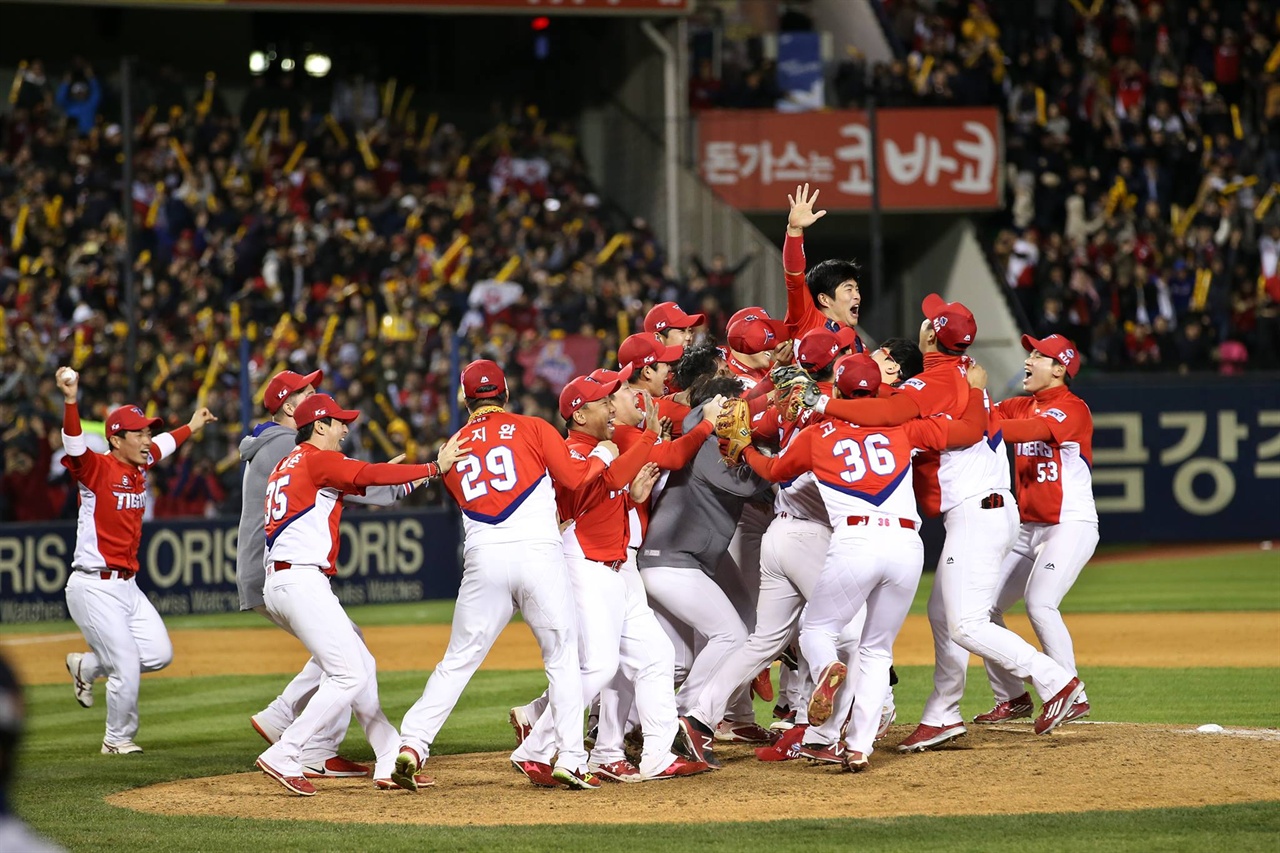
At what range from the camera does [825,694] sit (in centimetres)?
784

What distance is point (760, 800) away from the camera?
774 centimetres

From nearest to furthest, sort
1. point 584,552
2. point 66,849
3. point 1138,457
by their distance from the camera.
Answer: point 66,849
point 584,552
point 1138,457

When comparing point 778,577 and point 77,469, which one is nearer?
point 778,577

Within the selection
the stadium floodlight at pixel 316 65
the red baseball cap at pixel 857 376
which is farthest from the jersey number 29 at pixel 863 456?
the stadium floodlight at pixel 316 65

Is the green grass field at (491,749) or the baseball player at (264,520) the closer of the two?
the green grass field at (491,749)

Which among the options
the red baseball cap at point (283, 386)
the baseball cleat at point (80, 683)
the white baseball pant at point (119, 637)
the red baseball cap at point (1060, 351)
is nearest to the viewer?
the red baseball cap at point (283, 386)

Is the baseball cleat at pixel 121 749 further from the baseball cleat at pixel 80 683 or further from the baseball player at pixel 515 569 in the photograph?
the baseball player at pixel 515 569

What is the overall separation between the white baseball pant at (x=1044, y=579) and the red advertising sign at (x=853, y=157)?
1688cm

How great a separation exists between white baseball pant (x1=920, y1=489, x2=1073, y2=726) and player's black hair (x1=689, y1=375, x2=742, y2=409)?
1405 mm

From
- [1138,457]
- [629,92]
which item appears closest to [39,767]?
[1138,457]

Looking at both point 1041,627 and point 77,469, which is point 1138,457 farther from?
point 77,469

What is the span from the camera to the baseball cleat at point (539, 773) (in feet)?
27.4

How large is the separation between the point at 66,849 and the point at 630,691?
3.02 metres

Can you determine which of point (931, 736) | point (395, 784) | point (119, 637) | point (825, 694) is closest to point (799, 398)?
point (825, 694)
